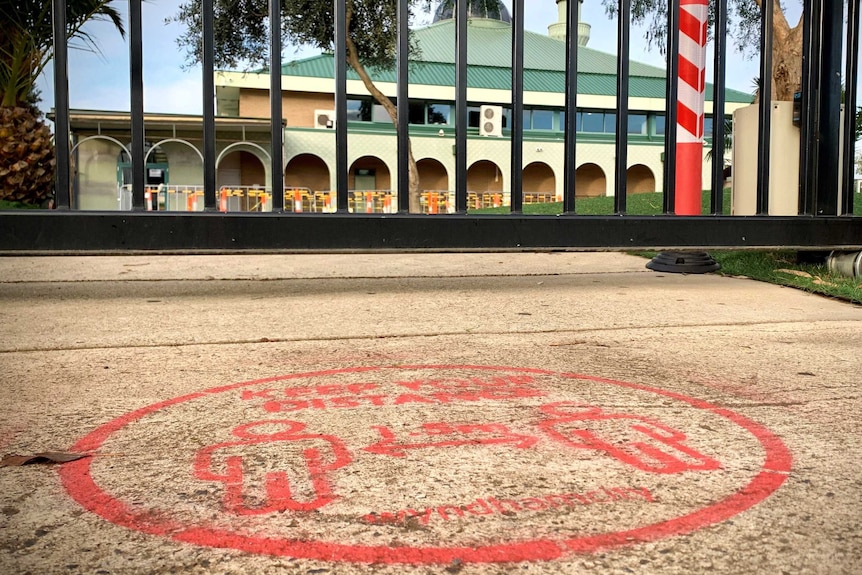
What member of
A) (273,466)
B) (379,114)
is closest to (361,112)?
(379,114)

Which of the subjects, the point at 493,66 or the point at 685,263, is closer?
the point at 685,263

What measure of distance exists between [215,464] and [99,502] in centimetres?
28

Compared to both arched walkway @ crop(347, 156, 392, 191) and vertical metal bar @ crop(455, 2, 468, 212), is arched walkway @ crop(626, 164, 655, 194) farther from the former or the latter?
vertical metal bar @ crop(455, 2, 468, 212)

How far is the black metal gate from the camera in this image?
4098 mm

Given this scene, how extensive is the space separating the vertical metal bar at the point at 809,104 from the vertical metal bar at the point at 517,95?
7.01 feet

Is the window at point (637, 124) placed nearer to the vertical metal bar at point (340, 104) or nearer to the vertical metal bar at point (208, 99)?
the vertical metal bar at point (340, 104)

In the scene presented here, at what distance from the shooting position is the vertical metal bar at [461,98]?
4.49m

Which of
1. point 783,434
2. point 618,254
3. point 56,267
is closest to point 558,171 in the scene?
point 618,254

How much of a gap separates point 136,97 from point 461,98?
6.36 ft

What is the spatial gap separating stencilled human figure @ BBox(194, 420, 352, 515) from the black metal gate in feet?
8.05

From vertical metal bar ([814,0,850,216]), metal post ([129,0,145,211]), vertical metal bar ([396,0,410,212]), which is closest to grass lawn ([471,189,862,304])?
vertical metal bar ([814,0,850,216])

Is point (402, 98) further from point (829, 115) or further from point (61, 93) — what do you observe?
point (829, 115)

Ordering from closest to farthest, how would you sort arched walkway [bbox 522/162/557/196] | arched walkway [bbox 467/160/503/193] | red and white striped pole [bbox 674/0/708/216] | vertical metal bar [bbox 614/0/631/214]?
vertical metal bar [bbox 614/0/631/214] < red and white striped pole [bbox 674/0/708/216] < arched walkway [bbox 467/160/503/193] < arched walkway [bbox 522/162/557/196]

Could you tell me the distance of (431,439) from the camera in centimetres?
190
